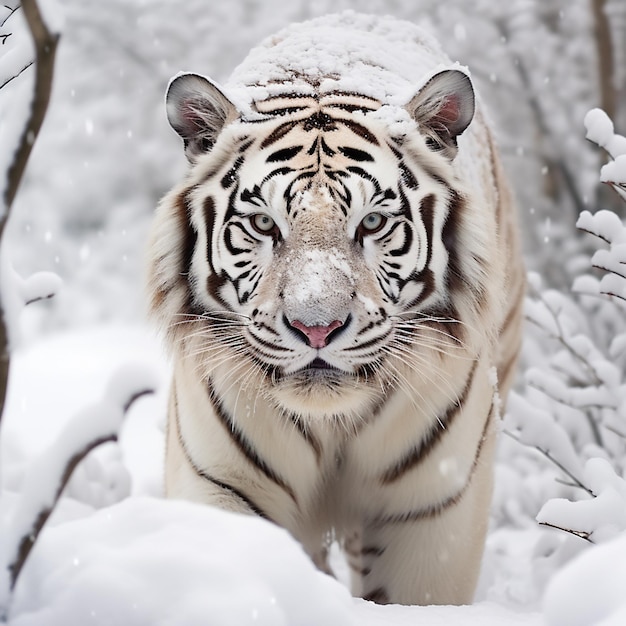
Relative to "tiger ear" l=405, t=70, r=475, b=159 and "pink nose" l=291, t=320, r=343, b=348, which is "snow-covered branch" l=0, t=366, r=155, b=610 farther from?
"tiger ear" l=405, t=70, r=475, b=159

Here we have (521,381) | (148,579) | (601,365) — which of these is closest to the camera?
(148,579)

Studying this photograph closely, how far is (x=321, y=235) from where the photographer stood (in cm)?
209

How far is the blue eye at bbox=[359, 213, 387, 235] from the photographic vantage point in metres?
2.17

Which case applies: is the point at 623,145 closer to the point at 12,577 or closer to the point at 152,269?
the point at 152,269

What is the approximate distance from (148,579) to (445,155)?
1.62m

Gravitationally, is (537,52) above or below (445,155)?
above

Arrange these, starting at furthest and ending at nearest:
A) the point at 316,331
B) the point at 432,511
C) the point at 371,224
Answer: the point at 432,511 → the point at 371,224 → the point at 316,331

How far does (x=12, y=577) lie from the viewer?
1.08 meters

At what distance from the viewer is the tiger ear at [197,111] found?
2359 millimetres

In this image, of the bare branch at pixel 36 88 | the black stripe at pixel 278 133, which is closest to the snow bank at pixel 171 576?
the bare branch at pixel 36 88

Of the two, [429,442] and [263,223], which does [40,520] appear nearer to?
[263,223]

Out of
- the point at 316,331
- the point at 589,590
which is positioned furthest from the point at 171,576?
the point at 316,331

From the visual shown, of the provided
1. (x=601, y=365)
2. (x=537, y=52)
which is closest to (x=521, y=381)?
(x=537, y=52)

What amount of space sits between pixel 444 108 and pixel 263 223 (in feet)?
1.86
